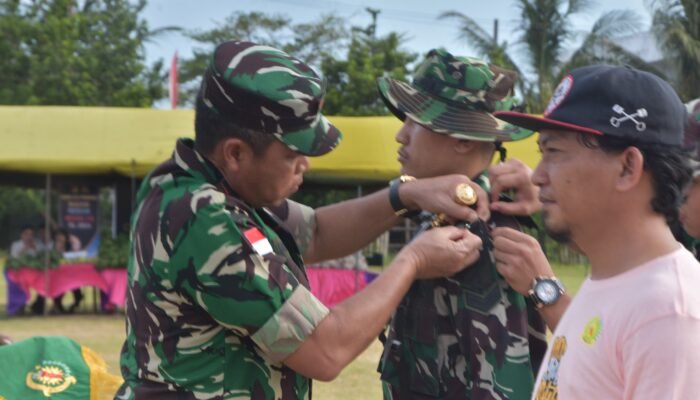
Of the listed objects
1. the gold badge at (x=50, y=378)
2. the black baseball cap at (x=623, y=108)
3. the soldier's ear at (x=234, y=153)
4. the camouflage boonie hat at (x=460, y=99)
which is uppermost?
the black baseball cap at (x=623, y=108)

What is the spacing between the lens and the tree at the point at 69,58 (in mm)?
29625

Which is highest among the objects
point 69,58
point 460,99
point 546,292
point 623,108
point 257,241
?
point 623,108

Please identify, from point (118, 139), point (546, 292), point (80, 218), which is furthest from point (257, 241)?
point (80, 218)

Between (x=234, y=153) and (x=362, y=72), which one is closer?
(x=234, y=153)

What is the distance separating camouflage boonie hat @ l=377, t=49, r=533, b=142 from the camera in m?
3.01

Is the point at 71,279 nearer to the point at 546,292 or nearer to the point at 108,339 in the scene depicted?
the point at 108,339

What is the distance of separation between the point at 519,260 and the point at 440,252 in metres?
0.23

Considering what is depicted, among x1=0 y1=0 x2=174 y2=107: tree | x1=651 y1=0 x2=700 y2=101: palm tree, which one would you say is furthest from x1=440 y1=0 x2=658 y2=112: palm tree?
x1=0 y1=0 x2=174 y2=107: tree

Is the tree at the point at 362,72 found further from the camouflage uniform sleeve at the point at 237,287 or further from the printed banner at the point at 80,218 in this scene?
the camouflage uniform sleeve at the point at 237,287

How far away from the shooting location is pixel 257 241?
95.0 inches

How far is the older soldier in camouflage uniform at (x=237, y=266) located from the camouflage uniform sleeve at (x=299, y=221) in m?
0.64

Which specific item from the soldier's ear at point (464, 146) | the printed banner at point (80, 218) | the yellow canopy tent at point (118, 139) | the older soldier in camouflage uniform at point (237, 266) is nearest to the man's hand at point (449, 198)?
the soldier's ear at point (464, 146)

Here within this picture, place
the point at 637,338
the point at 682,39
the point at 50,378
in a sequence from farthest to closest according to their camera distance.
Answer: the point at 682,39 < the point at 50,378 < the point at 637,338

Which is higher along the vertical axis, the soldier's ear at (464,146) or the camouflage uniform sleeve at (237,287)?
the soldier's ear at (464,146)
